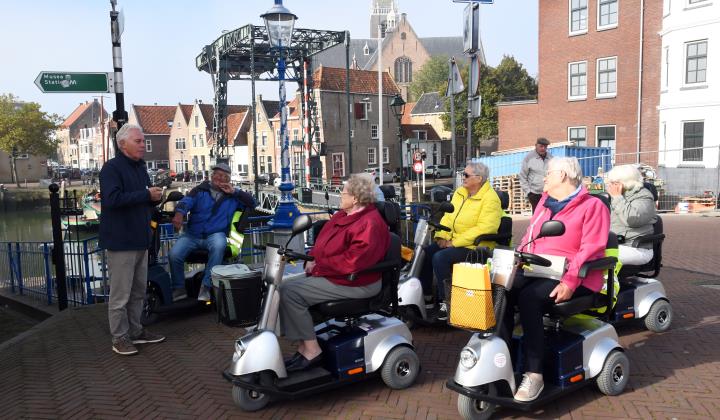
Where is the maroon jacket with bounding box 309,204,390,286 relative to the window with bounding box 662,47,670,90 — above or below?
below

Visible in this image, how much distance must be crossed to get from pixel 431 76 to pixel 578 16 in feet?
136

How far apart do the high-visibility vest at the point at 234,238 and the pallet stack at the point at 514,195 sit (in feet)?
47.4

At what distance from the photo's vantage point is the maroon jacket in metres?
3.85

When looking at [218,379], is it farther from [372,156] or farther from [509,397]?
[372,156]

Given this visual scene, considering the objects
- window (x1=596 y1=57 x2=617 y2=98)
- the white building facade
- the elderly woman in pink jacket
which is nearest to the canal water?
window (x1=596 y1=57 x2=617 y2=98)

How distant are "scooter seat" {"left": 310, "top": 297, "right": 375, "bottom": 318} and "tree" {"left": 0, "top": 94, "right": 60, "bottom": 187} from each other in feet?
182

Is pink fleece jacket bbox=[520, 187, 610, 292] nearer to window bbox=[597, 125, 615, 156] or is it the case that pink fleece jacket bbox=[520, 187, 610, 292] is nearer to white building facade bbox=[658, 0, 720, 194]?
white building facade bbox=[658, 0, 720, 194]

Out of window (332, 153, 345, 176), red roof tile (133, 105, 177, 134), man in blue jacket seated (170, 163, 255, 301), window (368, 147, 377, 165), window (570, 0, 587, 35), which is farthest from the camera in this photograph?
red roof tile (133, 105, 177, 134)

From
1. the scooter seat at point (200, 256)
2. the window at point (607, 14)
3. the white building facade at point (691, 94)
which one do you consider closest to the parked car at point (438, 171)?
the window at point (607, 14)

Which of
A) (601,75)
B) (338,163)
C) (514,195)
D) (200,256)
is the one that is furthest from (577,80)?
(200,256)

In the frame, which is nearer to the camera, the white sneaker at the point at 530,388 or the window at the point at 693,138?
the white sneaker at the point at 530,388

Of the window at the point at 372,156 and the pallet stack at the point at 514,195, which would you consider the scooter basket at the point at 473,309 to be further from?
the window at the point at 372,156

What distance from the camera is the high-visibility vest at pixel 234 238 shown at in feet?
19.6

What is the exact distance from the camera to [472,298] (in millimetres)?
3387
